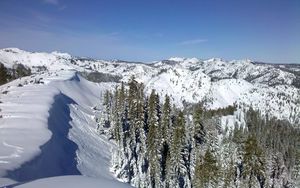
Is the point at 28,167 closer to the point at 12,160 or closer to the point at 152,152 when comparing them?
the point at 12,160

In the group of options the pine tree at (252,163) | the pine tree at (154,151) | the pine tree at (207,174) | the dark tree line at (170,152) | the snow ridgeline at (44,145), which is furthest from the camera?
the pine tree at (154,151)

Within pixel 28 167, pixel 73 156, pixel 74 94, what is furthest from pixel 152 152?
pixel 74 94

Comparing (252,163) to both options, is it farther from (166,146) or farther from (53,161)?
(53,161)

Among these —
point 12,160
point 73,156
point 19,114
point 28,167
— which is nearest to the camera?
point 12,160

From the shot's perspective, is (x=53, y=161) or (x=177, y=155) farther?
(x=177, y=155)

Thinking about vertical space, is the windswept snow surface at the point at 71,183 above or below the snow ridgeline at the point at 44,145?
above

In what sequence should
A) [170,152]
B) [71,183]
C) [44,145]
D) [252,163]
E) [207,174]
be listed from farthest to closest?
1. [170,152]
2. [252,163]
3. [207,174]
4. [44,145]
5. [71,183]

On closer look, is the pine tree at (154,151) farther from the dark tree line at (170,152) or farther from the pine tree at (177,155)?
the pine tree at (177,155)

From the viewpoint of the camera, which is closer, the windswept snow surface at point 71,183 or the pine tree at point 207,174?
the windswept snow surface at point 71,183

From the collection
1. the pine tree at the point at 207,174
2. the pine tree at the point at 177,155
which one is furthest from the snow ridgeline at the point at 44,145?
the pine tree at the point at 207,174

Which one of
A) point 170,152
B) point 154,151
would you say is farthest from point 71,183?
point 170,152

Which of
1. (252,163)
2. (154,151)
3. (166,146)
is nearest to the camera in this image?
(252,163)
